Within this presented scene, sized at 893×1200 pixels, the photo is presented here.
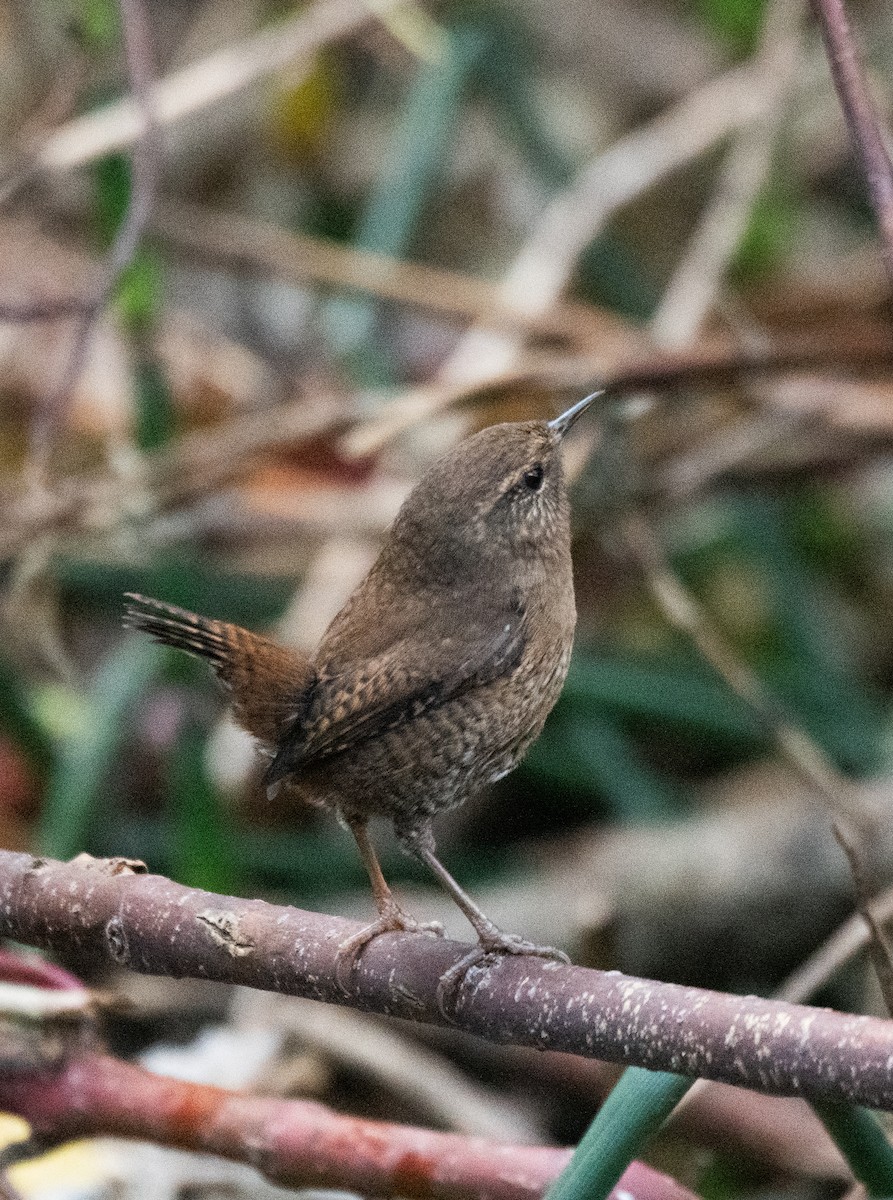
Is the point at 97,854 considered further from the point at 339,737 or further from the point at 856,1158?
the point at 856,1158

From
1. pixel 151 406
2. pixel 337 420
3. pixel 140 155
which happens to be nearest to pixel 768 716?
pixel 337 420

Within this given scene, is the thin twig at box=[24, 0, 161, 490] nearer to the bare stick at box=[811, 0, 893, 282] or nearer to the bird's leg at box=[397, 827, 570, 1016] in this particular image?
the bird's leg at box=[397, 827, 570, 1016]

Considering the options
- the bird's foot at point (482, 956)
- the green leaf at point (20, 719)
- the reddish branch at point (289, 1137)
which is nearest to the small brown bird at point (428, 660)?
the bird's foot at point (482, 956)

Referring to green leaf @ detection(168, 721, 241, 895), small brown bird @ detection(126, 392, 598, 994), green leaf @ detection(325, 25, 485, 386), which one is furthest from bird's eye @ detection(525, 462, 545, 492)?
green leaf @ detection(325, 25, 485, 386)

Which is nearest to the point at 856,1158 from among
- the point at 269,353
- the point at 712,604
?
the point at 712,604

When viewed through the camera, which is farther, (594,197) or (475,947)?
(594,197)

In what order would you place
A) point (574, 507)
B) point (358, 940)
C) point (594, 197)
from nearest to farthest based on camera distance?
point (358, 940) → point (574, 507) → point (594, 197)

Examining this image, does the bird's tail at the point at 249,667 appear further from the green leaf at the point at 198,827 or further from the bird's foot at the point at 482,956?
the green leaf at the point at 198,827

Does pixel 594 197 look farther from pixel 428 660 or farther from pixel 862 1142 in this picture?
pixel 862 1142
